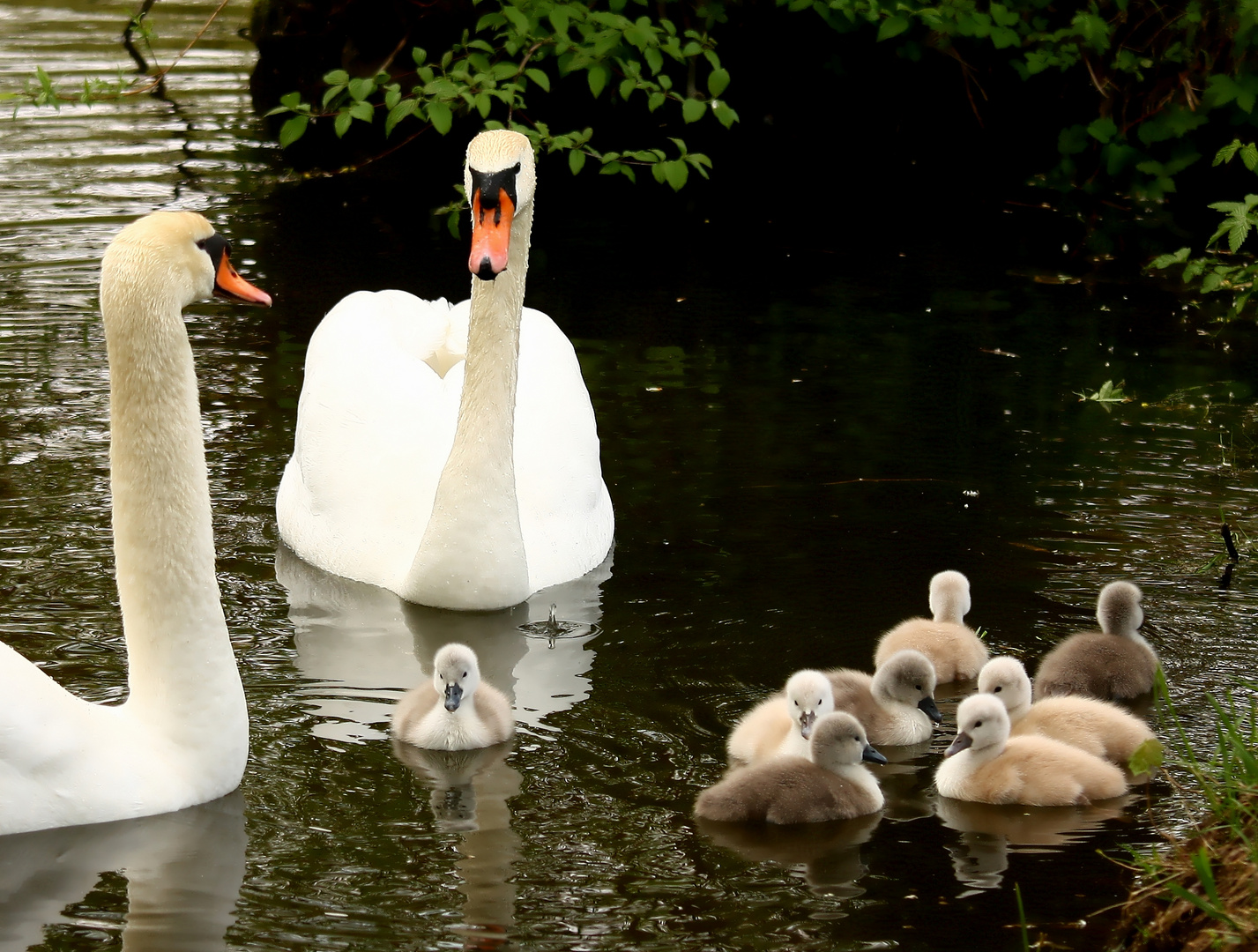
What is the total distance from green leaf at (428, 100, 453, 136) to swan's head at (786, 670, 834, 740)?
516 cm

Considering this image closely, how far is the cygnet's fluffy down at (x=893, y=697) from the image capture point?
241 inches

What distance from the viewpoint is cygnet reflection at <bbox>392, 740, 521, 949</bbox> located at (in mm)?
4805

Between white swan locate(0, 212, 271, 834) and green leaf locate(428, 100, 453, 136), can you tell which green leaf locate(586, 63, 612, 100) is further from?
white swan locate(0, 212, 271, 834)

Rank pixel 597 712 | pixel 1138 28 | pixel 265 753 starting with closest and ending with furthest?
pixel 265 753, pixel 597 712, pixel 1138 28

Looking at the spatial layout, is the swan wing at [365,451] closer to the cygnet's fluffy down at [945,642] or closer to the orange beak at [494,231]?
the orange beak at [494,231]

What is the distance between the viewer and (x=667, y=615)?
720cm

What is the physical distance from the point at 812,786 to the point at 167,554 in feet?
6.49

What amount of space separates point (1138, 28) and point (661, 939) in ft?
41.3

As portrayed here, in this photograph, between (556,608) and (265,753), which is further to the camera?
(556,608)

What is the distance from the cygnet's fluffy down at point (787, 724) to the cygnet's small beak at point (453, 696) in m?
0.86

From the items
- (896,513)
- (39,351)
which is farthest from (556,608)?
(39,351)

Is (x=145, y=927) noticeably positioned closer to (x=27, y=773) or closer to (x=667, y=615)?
(x=27, y=773)

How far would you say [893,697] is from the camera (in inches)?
241

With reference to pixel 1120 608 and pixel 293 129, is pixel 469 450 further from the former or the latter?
pixel 293 129
